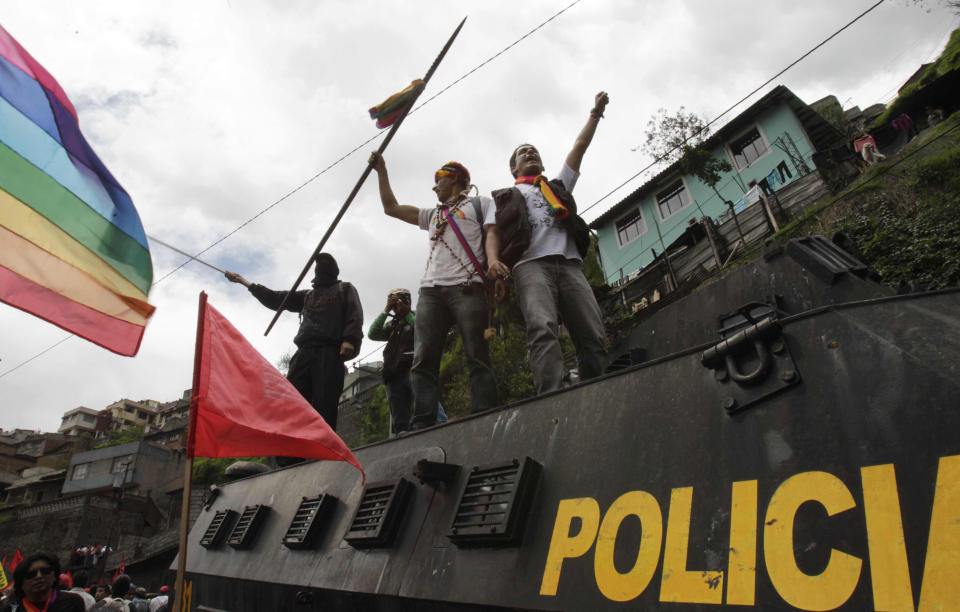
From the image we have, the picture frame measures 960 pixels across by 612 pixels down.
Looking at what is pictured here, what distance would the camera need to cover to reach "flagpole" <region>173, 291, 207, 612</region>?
2129 millimetres

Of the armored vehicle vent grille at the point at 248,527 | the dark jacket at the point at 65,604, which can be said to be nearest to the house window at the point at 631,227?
the armored vehicle vent grille at the point at 248,527

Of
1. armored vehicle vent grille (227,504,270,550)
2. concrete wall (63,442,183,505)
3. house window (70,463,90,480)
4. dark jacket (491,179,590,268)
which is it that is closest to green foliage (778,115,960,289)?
dark jacket (491,179,590,268)

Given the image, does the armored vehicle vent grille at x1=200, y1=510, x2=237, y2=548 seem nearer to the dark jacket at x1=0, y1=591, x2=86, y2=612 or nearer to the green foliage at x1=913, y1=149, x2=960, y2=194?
the dark jacket at x1=0, y1=591, x2=86, y2=612

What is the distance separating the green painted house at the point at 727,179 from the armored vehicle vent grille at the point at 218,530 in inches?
713

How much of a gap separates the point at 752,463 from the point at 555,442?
757 millimetres

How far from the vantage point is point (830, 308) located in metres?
1.55

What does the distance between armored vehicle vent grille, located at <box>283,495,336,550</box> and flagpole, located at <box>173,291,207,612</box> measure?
0.52 m

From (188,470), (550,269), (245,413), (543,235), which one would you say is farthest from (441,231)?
(188,470)

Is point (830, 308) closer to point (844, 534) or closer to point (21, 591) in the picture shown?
point (844, 534)

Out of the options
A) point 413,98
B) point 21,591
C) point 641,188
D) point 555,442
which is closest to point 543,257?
point 555,442

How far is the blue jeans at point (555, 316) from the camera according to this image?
2.88m

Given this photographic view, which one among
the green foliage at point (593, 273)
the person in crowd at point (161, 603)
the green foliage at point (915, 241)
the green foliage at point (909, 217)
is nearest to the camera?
the person in crowd at point (161, 603)

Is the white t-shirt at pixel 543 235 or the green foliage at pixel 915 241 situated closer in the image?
the white t-shirt at pixel 543 235

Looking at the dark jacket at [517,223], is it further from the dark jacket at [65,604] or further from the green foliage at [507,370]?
the green foliage at [507,370]
